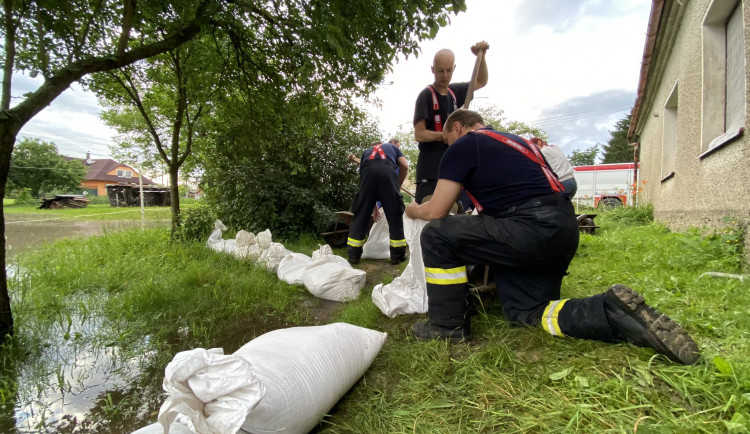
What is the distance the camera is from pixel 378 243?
15.0 ft

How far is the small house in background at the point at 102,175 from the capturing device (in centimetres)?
5626

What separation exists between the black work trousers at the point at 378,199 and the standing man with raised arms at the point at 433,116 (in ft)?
3.10

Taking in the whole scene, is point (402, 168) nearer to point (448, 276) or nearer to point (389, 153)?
point (389, 153)

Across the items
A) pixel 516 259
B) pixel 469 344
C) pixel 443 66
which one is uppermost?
pixel 443 66

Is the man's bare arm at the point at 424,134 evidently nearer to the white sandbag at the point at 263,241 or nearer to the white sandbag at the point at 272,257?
the white sandbag at the point at 272,257

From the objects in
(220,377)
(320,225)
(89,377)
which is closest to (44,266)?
(89,377)

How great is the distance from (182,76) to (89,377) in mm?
4357

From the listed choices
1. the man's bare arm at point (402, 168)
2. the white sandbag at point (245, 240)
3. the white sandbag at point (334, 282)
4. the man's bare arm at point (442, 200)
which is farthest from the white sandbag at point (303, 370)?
the man's bare arm at point (402, 168)

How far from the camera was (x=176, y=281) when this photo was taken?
3141mm

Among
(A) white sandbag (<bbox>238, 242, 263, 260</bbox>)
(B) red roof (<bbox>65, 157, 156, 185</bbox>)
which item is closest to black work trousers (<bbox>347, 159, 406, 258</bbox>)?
(A) white sandbag (<bbox>238, 242, 263, 260</bbox>)

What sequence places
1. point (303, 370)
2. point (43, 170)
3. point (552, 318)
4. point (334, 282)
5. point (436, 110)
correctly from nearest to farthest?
point (303, 370)
point (552, 318)
point (334, 282)
point (436, 110)
point (43, 170)

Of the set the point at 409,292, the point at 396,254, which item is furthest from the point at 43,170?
the point at 409,292

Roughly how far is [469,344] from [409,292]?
0.66 meters

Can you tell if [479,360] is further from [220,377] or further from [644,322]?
[220,377]
